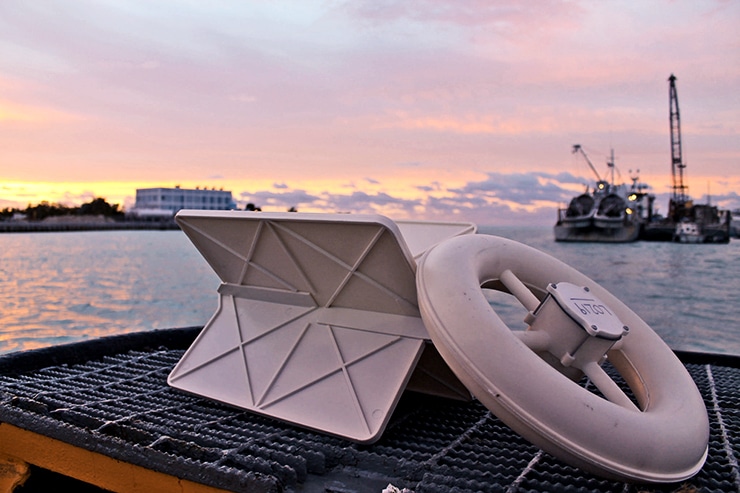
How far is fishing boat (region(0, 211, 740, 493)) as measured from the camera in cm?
347

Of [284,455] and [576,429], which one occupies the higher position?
[576,429]

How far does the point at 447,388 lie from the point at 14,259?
45727mm

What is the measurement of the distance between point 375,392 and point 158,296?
24.7 meters

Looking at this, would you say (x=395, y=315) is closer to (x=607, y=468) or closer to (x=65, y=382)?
(x=607, y=468)

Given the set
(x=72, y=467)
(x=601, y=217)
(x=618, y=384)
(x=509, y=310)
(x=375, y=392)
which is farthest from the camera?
(x=601, y=217)

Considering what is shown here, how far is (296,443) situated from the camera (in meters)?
4.14

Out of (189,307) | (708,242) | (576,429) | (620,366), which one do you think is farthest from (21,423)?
(708,242)

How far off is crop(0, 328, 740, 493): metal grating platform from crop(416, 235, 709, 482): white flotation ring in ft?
0.91

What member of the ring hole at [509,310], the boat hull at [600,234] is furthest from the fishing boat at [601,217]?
the ring hole at [509,310]

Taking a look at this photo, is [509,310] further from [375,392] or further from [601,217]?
[601,217]

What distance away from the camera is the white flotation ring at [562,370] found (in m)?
3.37

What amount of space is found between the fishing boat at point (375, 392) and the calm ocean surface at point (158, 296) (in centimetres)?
837

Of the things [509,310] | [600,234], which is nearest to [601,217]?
[600,234]

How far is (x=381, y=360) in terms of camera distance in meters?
4.50
